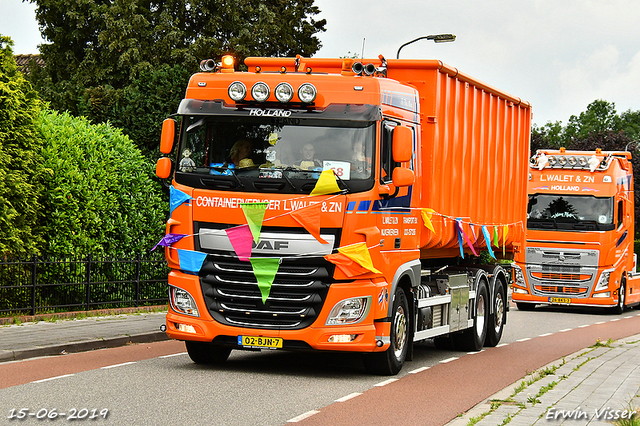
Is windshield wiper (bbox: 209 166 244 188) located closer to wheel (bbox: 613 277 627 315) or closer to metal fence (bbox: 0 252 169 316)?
metal fence (bbox: 0 252 169 316)

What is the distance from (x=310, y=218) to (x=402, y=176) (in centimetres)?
121

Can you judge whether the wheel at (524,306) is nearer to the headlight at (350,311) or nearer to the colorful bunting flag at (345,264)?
the headlight at (350,311)

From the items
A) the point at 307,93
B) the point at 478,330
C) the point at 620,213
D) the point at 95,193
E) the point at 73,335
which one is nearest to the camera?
the point at 307,93

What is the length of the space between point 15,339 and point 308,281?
17.1 ft

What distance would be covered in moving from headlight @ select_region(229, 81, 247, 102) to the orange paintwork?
10 cm

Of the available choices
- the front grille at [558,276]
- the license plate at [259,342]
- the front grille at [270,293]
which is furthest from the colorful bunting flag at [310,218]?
the front grille at [558,276]

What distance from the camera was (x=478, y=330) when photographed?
51.1 feet

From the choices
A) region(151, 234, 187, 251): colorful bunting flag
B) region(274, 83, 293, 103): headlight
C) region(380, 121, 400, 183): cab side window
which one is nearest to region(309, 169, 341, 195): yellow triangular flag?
region(380, 121, 400, 183): cab side window

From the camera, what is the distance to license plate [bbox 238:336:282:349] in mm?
10578

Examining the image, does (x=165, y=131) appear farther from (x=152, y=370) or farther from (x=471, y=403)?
(x=471, y=403)

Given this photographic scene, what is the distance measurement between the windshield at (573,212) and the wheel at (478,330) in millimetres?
11028

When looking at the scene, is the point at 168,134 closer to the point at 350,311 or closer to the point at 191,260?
the point at 191,260

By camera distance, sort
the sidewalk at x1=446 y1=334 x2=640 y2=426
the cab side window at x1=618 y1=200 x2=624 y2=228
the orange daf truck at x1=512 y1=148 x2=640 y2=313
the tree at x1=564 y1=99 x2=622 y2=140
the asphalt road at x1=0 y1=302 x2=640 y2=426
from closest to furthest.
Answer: the sidewalk at x1=446 y1=334 x2=640 y2=426
the asphalt road at x1=0 y1=302 x2=640 y2=426
the orange daf truck at x1=512 y1=148 x2=640 y2=313
the cab side window at x1=618 y1=200 x2=624 y2=228
the tree at x1=564 y1=99 x2=622 y2=140

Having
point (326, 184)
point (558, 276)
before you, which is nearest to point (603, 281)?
point (558, 276)
